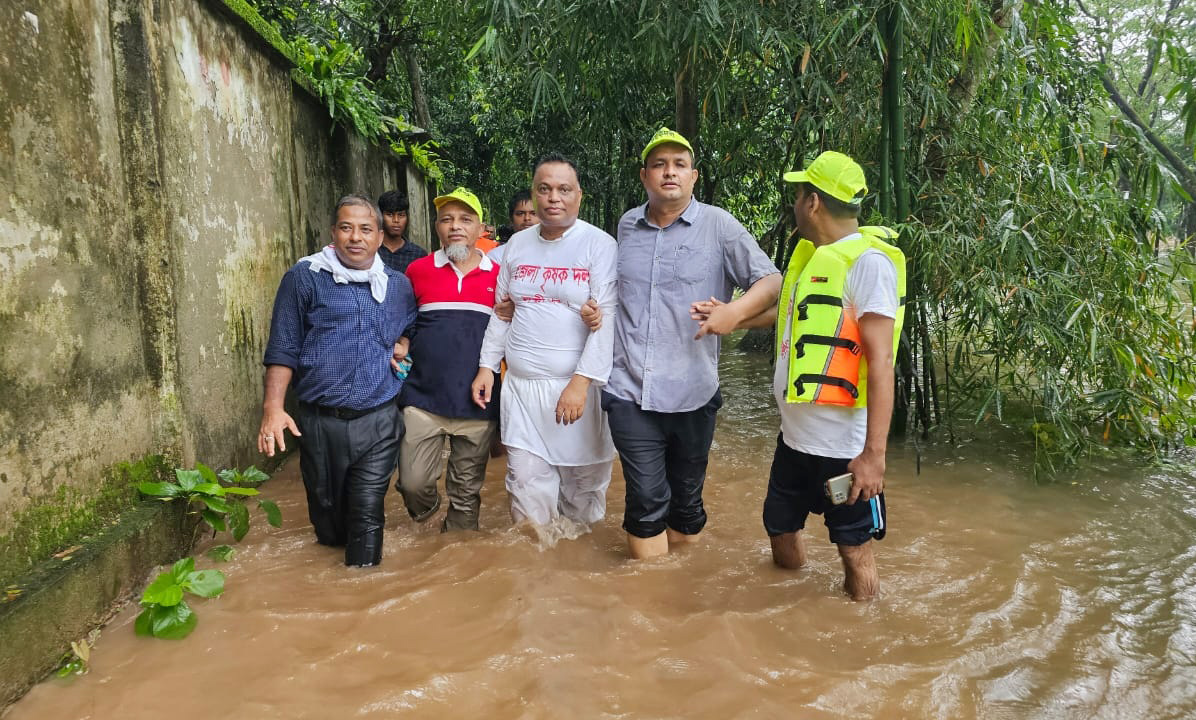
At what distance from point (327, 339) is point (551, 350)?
879mm

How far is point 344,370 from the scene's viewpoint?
3.04 metres

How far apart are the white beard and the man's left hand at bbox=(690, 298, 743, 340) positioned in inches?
44.4

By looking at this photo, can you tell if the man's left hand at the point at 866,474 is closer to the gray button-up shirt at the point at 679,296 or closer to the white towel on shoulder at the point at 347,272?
the gray button-up shirt at the point at 679,296

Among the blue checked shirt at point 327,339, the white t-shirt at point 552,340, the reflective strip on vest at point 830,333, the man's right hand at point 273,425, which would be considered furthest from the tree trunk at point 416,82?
the reflective strip on vest at point 830,333

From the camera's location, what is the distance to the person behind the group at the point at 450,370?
11.1ft

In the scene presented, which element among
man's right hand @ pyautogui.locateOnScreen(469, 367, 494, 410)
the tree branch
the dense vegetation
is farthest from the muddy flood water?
the tree branch

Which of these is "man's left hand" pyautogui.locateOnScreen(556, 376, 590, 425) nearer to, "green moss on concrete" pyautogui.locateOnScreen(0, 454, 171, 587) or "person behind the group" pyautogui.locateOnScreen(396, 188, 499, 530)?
"person behind the group" pyautogui.locateOnScreen(396, 188, 499, 530)

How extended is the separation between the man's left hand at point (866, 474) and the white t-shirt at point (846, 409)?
0.09 meters

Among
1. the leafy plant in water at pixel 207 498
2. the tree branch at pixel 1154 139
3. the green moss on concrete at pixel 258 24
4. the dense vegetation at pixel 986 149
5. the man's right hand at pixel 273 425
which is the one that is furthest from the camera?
the tree branch at pixel 1154 139

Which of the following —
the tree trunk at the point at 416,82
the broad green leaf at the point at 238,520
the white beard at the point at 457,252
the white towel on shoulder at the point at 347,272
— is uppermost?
the tree trunk at the point at 416,82

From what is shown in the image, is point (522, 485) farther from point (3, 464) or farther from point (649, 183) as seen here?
point (3, 464)

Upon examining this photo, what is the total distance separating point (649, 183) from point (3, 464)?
89.2 inches

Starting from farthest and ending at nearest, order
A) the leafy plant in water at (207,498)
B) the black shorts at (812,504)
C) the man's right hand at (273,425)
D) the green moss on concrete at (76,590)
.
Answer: the leafy plant in water at (207,498), the man's right hand at (273,425), the black shorts at (812,504), the green moss on concrete at (76,590)

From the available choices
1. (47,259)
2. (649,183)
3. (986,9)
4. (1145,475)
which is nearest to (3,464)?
(47,259)
